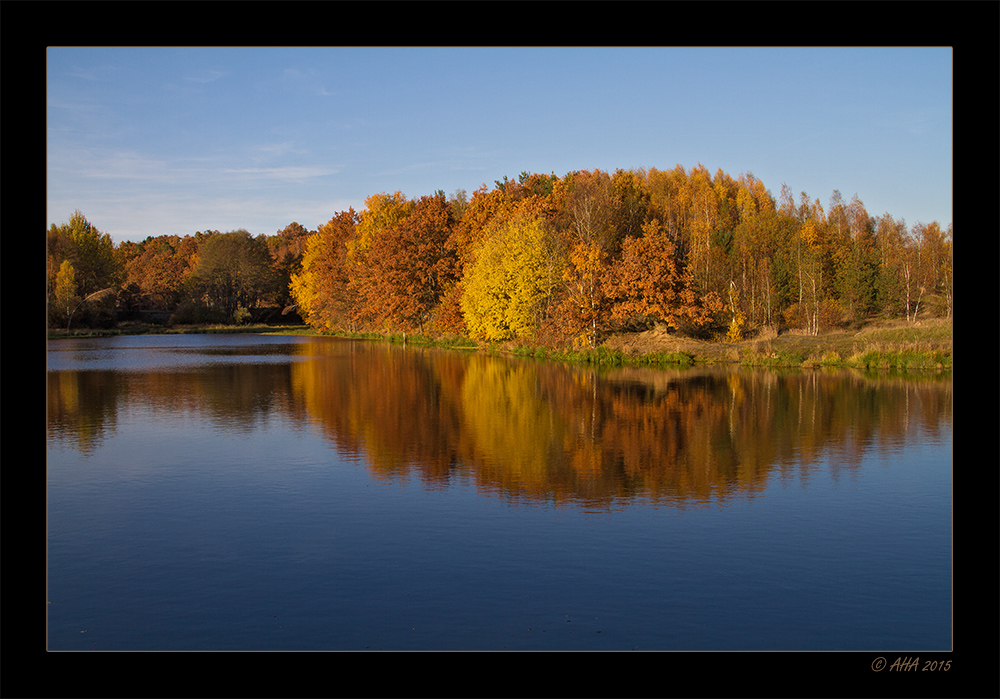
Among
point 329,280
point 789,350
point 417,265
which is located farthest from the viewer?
point 329,280

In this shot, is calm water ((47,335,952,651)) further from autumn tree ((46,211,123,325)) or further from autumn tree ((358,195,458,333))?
autumn tree ((46,211,123,325))

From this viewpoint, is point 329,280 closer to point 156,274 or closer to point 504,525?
point 156,274

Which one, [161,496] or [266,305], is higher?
[266,305]

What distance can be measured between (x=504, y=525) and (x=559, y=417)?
32.0 ft

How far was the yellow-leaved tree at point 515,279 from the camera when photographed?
4238 centimetres

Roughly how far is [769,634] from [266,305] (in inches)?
3424

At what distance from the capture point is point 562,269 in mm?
42250

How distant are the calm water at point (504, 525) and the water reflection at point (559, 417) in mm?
114

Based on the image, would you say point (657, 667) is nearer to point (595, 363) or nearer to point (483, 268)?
point (595, 363)

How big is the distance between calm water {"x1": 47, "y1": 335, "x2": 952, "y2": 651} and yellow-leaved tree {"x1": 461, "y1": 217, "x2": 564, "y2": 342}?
18.9m

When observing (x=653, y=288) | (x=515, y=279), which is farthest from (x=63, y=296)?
(x=653, y=288)

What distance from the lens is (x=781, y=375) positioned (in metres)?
31.4

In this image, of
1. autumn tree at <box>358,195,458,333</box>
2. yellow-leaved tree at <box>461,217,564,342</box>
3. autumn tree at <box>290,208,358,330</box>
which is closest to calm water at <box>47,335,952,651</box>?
yellow-leaved tree at <box>461,217,564,342</box>
